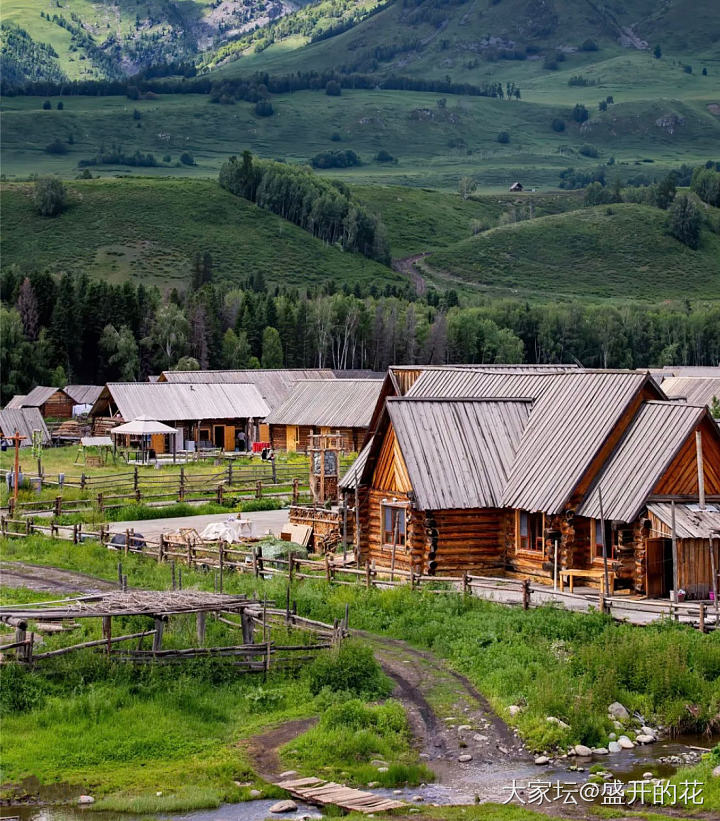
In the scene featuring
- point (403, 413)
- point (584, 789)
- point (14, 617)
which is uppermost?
point (403, 413)

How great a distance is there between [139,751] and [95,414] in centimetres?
6356

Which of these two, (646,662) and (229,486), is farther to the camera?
(229,486)

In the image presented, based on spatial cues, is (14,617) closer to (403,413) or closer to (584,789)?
(584,789)

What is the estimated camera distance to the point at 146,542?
37.5 metres

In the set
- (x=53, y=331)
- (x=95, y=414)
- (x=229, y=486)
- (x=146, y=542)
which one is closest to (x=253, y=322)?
(x=53, y=331)

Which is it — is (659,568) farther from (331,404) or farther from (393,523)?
(331,404)

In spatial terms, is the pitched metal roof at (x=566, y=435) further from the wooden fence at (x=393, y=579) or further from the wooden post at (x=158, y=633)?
the wooden post at (x=158, y=633)

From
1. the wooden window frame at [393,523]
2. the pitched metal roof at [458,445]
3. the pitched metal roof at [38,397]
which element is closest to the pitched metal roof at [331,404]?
the pitched metal roof at [38,397]

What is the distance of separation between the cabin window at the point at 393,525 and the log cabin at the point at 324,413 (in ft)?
110

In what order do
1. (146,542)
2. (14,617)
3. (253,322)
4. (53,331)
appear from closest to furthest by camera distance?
1. (14,617)
2. (146,542)
3. (53,331)
4. (253,322)

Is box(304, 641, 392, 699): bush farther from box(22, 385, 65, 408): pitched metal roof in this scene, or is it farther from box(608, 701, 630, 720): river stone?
box(22, 385, 65, 408): pitched metal roof

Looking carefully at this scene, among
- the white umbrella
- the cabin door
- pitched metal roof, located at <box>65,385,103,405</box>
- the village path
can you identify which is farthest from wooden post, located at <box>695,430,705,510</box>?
pitched metal roof, located at <box>65,385,103,405</box>

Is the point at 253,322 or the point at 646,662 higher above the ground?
the point at 253,322

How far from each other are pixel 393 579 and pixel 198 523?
1491 cm
